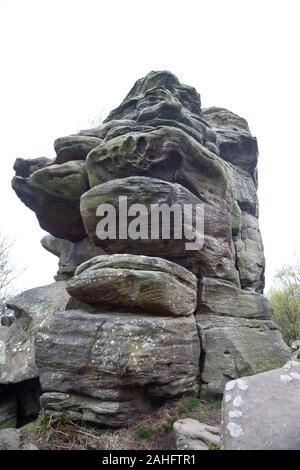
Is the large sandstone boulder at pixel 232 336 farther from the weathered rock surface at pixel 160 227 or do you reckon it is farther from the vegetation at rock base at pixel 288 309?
the vegetation at rock base at pixel 288 309

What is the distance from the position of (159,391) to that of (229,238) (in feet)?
18.2

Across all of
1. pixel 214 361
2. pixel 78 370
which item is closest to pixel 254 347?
pixel 214 361

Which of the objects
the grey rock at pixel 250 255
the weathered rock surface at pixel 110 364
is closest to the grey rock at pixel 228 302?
the weathered rock surface at pixel 110 364

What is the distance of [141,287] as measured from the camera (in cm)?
732

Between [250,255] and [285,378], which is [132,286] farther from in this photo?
[250,255]

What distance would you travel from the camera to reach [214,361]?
7887 millimetres

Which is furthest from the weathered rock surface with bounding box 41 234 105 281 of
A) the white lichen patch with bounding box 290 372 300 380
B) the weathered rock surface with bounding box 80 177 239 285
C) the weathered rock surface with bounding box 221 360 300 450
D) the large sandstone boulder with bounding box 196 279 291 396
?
the white lichen patch with bounding box 290 372 300 380

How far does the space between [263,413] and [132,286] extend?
3699mm

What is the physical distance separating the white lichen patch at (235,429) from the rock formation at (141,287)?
93.0 inches

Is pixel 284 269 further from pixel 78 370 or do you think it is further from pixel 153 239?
pixel 78 370

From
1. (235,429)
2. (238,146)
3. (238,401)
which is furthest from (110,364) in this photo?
(238,146)

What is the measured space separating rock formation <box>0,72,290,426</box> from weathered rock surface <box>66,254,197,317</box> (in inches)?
1.0

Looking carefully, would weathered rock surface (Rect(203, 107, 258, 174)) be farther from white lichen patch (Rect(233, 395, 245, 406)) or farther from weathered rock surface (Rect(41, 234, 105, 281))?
white lichen patch (Rect(233, 395, 245, 406))

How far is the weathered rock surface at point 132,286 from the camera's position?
729 centimetres
